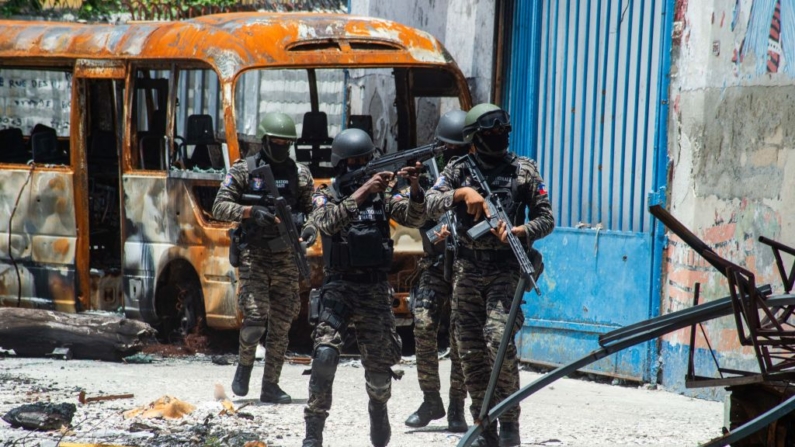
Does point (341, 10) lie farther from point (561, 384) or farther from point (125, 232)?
point (561, 384)

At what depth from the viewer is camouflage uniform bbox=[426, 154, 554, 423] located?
627 centimetres

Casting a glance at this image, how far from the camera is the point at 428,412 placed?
710 cm

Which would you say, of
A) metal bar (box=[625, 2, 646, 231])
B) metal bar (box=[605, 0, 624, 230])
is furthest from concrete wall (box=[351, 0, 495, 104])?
metal bar (box=[625, 2, 646, 231])

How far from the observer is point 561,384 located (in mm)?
8797

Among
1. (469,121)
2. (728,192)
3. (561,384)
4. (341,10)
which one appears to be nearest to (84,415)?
(469,121)

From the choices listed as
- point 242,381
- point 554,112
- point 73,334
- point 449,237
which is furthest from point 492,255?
point 73,334

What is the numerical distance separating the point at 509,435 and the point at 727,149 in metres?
2.66

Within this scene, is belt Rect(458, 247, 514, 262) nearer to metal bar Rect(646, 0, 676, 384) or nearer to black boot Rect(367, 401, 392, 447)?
black boot Rect(367, 401, 392, 447)

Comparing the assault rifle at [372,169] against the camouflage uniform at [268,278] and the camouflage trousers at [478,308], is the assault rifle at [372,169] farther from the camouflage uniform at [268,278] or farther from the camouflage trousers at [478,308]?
the camouflage uniform at [268,278]

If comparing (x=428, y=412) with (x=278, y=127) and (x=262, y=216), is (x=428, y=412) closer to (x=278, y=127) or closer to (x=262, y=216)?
(x=262, y=216)

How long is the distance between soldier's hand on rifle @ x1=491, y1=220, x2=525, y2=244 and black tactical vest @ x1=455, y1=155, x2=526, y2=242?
23 cm

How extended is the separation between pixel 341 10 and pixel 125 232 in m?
5.83

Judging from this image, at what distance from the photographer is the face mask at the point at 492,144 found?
6371mm

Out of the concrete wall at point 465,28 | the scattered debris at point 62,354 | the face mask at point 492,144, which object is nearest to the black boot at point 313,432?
the face mask at point 492,144
